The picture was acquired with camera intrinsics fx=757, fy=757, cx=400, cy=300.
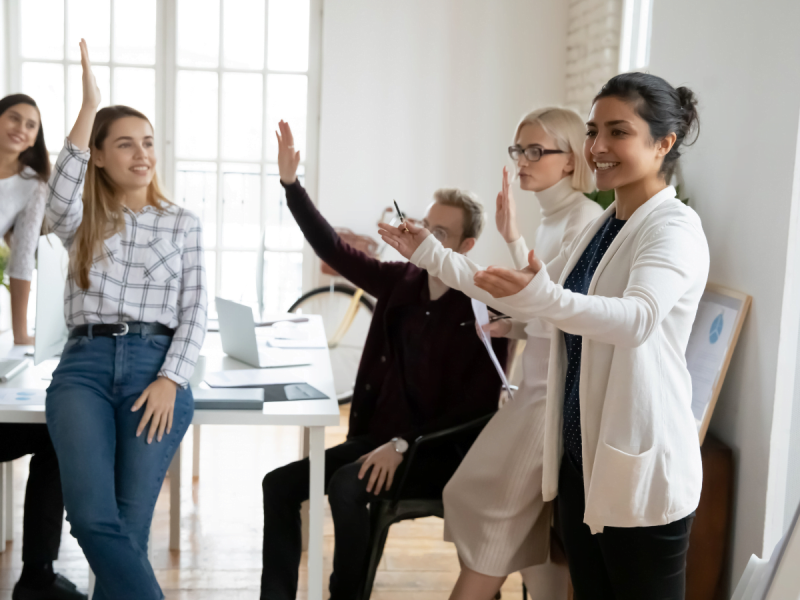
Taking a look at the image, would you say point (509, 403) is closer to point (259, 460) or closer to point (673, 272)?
point (673, 272)

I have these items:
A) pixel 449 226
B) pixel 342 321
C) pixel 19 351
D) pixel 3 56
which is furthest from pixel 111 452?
pixel 3 56

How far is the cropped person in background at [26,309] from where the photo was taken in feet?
6.90

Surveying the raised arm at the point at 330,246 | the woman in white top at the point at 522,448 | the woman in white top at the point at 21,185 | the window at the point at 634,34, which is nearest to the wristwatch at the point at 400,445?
the woman in white top at the point at 522,448

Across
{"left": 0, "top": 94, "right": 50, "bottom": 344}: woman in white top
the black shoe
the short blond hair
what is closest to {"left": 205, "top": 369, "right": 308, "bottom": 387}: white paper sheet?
the short blond hair

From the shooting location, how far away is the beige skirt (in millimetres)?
1756

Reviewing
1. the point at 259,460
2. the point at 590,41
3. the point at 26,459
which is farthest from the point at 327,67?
the point at 26,459

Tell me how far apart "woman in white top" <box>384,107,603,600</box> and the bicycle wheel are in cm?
257

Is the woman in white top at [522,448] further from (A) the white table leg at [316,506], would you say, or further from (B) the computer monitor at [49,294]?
(B) the computer monitor at [49,294]

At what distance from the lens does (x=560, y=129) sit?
74.9 inches

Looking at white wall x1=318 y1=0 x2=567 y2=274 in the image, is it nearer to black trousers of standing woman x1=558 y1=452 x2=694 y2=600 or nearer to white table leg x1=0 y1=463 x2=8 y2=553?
white table leg x1=0 y1=463 x2=8 y2=553

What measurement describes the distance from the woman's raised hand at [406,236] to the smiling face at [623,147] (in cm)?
40

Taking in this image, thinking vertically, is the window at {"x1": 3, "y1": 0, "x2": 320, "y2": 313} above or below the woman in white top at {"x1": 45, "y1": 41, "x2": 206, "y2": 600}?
above

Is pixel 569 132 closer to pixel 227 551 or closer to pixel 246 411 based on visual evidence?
pixel 246 411

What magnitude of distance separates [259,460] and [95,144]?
188 centimetres
